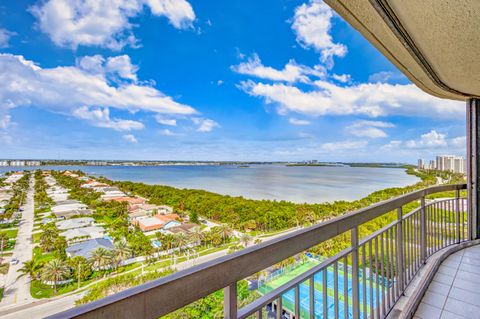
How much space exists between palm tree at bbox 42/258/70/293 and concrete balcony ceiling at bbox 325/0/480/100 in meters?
13.1

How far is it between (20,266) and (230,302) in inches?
626

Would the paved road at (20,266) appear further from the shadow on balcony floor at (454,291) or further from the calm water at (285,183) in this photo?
the shadow on balcony floor at (454,291)

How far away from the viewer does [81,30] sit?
1011 cm

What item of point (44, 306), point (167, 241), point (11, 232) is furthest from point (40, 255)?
point (167, 241)

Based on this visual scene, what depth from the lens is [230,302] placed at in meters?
0.56

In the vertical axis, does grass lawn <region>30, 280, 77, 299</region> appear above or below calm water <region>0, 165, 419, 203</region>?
below

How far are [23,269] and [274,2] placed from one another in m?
21.0

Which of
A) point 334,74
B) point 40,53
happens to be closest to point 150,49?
point 40,53

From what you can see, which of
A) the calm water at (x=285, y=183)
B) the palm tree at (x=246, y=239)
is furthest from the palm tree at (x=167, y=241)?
the calm water at (x=285, y=183)

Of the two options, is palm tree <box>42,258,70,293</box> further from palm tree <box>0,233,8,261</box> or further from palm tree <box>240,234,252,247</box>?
palm tree <box>240,234,252,247</box>

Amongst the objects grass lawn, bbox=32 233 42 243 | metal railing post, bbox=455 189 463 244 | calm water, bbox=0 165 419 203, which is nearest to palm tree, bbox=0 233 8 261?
grass lawn, bbox=32 233 42 243

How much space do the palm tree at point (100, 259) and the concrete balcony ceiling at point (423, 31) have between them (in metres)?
14.2

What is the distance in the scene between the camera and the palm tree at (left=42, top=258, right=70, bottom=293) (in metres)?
9.57

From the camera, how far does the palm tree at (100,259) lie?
1168 centimetres
